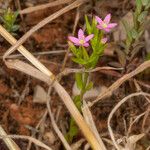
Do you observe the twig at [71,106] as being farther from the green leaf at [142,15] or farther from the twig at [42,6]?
the green leaf at [142,15]

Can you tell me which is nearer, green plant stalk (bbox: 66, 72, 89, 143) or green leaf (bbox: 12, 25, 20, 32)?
green plant stalk (bbox: 66, 72, 89, 143)

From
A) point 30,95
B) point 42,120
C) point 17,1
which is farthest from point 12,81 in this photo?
point 17,1

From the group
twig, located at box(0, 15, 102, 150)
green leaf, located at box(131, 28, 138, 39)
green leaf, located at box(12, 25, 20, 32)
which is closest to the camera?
twig, located at box(0, 15, 102, 150)

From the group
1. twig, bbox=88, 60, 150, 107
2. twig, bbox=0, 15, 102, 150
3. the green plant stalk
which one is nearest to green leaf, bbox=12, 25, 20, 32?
twig, bbox=0, 15, 102, 150

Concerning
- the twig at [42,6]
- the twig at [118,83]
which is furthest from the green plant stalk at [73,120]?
the twig at [42,6]

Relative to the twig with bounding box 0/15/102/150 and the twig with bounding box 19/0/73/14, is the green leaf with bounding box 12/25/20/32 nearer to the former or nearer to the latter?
the twig with bounding box 19/0/73/14

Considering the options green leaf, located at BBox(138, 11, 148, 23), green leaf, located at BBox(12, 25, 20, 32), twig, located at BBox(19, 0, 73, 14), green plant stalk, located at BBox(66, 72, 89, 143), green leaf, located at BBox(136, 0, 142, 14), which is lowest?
green plant stalk, located at BBox(66, 72, 89, 143)

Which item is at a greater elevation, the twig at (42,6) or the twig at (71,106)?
the twig at (42,6)

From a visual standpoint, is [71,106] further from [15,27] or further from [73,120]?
[15,27]

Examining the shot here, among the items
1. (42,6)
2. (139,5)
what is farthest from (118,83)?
(42,6)

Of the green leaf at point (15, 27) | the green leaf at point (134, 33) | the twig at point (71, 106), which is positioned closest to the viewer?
the twig at point (71, 106)

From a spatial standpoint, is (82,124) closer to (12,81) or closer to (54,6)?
(12,81)
